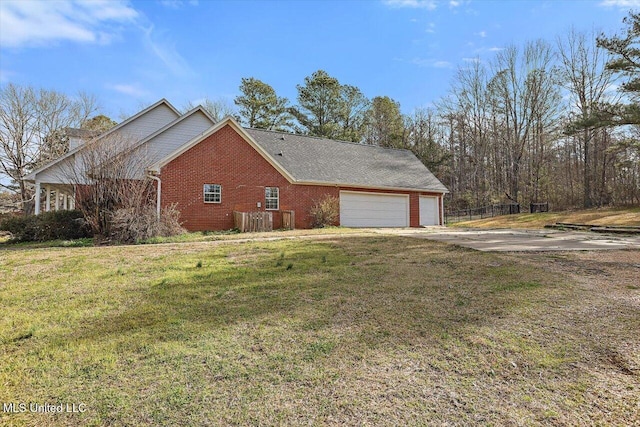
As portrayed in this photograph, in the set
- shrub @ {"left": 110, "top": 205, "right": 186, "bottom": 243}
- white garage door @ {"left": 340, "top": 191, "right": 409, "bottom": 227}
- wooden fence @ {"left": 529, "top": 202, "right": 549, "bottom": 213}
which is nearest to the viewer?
shrub @ {"left": 110, "top": 205, "right": 186, "bottom": 243}

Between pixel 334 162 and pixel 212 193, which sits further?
pixel 334 162

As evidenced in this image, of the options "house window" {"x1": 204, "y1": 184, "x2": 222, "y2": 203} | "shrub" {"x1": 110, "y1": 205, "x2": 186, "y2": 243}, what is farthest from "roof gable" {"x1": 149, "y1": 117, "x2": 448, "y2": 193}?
"shrub" {"x1": 110, "y1": 205, "x2": 186, "y2": 243}

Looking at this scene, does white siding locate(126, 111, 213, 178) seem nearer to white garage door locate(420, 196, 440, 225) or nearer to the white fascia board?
the white fascia board

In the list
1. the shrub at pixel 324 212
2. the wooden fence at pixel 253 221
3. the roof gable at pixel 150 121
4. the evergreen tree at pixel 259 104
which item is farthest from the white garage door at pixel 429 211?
the evergreen tree at pixel 259 104

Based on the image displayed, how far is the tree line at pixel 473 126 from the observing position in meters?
25.6

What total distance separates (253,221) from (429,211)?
12575mm

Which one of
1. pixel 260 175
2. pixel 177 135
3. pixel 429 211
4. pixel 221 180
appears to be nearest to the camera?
pixel 221 180

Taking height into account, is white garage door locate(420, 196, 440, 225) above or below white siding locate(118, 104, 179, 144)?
below

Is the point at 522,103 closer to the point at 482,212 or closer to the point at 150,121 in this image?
the point at 482,212

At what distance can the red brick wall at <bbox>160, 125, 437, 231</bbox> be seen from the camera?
45.7 feet

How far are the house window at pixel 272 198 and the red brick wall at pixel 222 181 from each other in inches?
8.0

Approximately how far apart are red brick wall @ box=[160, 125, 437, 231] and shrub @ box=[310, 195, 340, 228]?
29.3 inches

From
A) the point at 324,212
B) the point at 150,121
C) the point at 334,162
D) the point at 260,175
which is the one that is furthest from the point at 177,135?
the point at 324,212

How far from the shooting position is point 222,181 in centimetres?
1480
